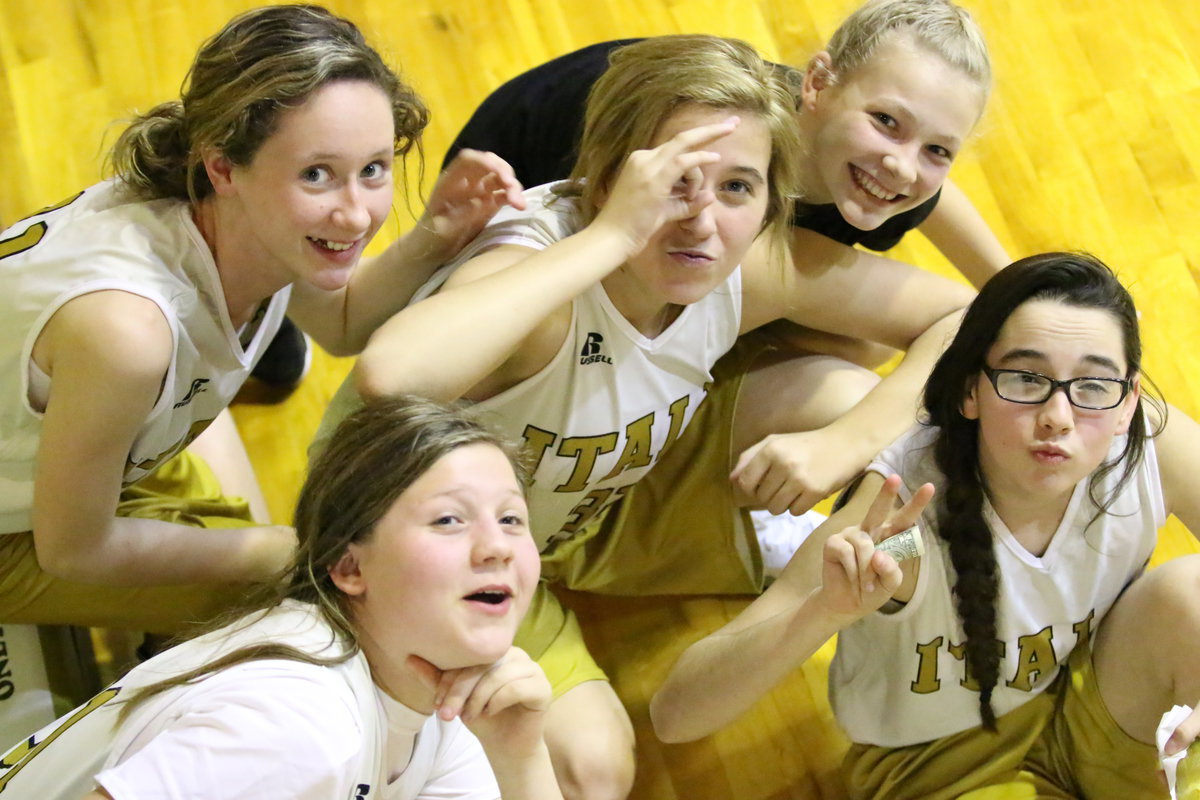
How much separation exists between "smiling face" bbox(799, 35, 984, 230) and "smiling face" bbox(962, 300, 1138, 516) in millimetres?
265

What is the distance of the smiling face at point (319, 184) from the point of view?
3.96 feet

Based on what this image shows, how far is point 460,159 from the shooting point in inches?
54.8

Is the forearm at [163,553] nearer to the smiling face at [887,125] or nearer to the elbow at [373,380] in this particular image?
the elbow at [373,380]

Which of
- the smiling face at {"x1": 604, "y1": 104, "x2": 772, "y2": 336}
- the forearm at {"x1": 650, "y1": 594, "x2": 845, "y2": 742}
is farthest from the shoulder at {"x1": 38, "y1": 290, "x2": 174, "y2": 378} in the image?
the forearm at {"x1": 650, "y1": 594, "x2": 845, "y2": 742}

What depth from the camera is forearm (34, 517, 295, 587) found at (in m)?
1.32

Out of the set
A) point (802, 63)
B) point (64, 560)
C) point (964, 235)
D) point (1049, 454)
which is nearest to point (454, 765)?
point (64, 560)

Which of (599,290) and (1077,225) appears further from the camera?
(1077,225)

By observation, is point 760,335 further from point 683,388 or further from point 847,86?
point 847,86

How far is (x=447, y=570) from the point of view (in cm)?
110

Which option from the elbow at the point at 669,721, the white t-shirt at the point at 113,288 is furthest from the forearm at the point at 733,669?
the white t-shirt at the point at 113,288

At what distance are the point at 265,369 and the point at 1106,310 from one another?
4.03 ft

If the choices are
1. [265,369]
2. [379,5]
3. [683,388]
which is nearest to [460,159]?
[683,388]

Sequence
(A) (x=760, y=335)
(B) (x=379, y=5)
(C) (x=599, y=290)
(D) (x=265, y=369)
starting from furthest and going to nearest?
1. (B) (x=379, y=5)
2. (D) (x=265, y=369)
3. (A) (x=760, y=335)
4. (C) (x=599, y=290)

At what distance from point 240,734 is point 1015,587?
0.85 m
